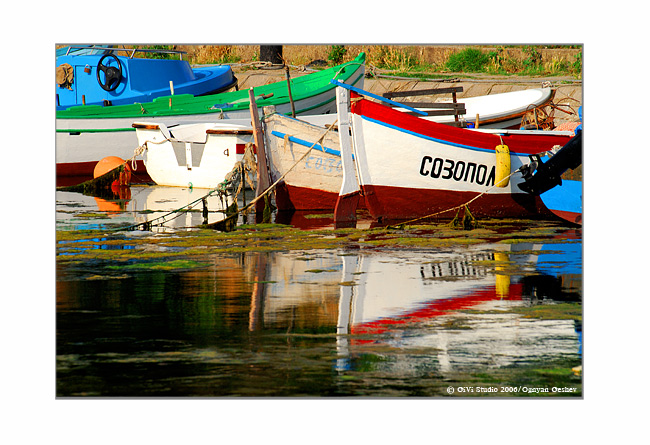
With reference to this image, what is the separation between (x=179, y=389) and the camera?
413cm

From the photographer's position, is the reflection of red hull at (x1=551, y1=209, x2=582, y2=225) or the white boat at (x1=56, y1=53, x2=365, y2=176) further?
the white boat at (x1=56, y1=53, x2=365, y2=176)

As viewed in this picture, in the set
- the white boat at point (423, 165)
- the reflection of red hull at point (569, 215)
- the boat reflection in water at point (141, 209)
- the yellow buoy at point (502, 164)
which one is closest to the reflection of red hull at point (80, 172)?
the boat reflection in water at point (141, 209)

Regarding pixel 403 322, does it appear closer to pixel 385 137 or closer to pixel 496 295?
pixel 496 295

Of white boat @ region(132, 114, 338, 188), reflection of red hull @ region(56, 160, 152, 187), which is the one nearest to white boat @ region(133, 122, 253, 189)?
white boat @ region(132, 114, 338, 188)

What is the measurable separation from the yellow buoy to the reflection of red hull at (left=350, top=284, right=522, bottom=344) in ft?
12.3

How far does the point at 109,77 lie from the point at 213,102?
2426mm

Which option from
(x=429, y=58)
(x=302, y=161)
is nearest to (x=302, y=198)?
(x=302, y=161)

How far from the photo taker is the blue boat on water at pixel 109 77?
17.2 metres

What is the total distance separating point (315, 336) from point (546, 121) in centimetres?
1005

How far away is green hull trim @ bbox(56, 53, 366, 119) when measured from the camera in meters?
15.7

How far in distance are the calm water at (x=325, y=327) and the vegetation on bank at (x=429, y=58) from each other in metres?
4.81

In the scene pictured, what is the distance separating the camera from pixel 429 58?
14.7 meters

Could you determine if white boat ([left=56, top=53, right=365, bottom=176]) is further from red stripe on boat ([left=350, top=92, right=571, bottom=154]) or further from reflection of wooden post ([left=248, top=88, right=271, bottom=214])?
red stripe on boat ([left=350, top=92, right=571, bottom=154])

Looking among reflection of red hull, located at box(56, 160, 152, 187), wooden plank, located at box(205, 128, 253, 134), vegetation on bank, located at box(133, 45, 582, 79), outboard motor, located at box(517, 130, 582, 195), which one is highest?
vegetation on bank, located at box(133, 45, 582, 79)
